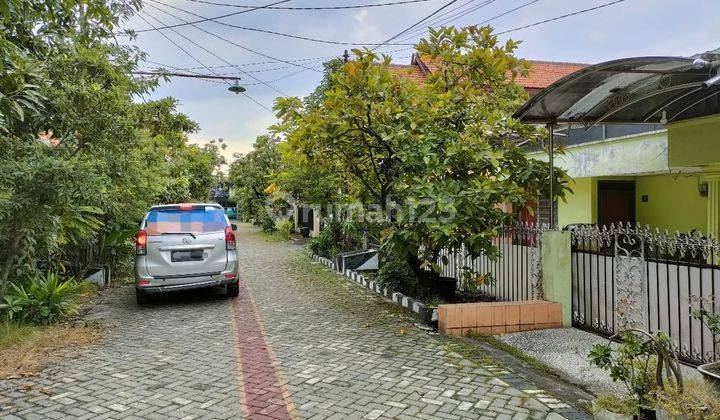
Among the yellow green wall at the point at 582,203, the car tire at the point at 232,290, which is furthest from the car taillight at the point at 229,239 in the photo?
the yellow green wall at the point at 582,203

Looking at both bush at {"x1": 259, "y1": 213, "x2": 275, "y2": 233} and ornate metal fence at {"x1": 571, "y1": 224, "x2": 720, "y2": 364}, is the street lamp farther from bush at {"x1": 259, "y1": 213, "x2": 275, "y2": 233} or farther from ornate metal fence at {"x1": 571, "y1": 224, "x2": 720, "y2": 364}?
bush at {"x1": 259, "y1": 213, "x2": 275, "y2": 233}

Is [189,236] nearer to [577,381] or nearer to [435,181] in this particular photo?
[435,181]

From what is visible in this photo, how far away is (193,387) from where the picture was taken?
A: 430 centimetres

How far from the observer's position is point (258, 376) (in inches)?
180

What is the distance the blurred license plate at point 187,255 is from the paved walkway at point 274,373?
2.59ft

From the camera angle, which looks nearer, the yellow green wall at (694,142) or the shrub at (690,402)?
the shrub at (690,402)

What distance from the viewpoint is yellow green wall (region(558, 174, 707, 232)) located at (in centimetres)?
1143

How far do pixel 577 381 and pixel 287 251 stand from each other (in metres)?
13.7

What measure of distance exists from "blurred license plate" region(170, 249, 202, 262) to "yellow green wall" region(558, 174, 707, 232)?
8.02 m

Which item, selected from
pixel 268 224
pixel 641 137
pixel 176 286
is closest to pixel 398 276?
pixel 176 286

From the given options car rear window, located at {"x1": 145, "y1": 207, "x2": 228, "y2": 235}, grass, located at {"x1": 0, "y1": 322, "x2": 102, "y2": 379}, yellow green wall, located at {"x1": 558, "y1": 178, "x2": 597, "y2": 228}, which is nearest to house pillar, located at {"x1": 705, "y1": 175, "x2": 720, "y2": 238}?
yellow green wall, located at {"x1": 558, "y1": 178, "x2": 597, "y2": 228}

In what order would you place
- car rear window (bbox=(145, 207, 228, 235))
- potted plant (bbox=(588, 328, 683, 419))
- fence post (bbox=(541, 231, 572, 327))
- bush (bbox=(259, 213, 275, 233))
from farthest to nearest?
bush (bbox=(259, 213, 275, 233)) < car rear window (bbox=(145, 207, 228, 235)) < fence post (bbox=(541, 231, 572, 327)) < potted plant (bbox=(588, 328, 683, 419))

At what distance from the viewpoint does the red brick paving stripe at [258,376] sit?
3.83m

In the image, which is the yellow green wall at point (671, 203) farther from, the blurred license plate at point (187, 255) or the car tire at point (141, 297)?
the car tire at point (141, 297)
